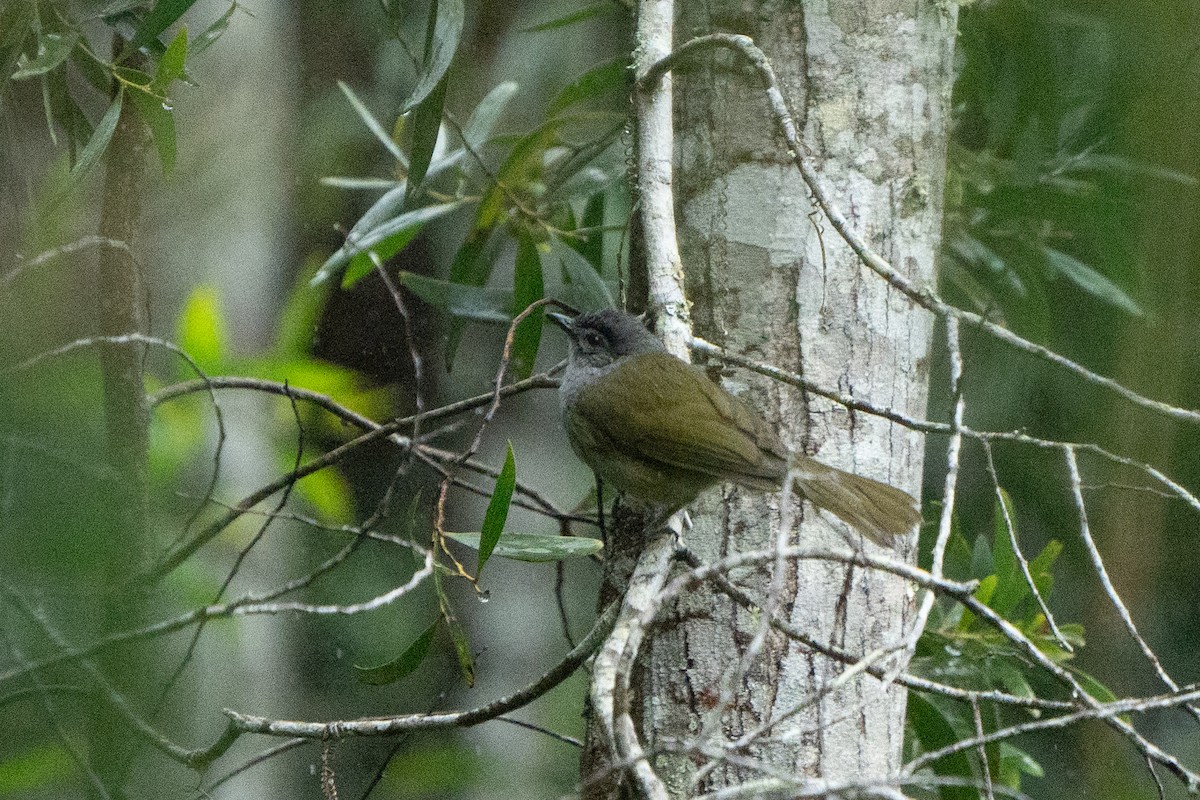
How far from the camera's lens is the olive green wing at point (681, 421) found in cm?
235

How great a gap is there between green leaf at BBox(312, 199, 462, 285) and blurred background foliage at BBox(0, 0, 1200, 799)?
0.02 m

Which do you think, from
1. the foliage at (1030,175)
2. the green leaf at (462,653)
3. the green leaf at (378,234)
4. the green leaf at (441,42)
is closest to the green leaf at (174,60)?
the green leaf at (441,42)

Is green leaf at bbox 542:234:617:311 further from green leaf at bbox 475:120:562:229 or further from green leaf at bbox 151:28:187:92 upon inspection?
green leaf at bbox 151:28:187:92

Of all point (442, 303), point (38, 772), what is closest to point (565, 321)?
point (442, 303)

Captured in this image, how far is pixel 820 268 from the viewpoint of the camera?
2357 mm

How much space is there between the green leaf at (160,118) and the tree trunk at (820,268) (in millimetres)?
1126

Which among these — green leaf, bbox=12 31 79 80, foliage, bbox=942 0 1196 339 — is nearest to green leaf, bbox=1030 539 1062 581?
foliage, bbox=942 0 1196 339

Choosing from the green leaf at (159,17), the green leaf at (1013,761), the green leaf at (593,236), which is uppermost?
the green leaf at (159,17)

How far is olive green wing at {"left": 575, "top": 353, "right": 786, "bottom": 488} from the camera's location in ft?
7.72

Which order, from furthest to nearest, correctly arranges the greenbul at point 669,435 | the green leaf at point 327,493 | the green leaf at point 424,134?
the green leaf at point 327,493 < the green leaf at point 424,134 < the greenbul at point 669,435

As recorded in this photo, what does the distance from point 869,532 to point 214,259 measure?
4.90m

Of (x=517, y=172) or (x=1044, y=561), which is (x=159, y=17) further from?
(x=1044, y=561)

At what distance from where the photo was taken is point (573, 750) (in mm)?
5766

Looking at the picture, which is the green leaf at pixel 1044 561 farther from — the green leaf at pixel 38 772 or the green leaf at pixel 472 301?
the green leaf at pixel 38 772
